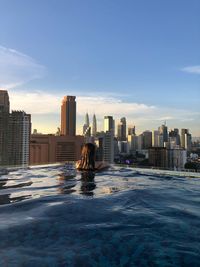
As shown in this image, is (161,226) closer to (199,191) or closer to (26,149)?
(199,191)

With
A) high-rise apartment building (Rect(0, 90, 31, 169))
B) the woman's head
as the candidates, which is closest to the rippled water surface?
the woman's head

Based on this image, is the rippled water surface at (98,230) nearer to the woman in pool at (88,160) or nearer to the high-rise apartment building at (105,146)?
the woman in pool at (88,160)

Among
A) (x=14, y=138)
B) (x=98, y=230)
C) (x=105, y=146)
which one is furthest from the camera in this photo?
(x=105, y=146)

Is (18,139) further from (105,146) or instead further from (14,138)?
(105,146)

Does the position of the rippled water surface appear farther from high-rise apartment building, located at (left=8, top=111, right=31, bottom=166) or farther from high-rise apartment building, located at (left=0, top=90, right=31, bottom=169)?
high-rise apartment building, located at (left=0, top=90, right=31, bottom=169)

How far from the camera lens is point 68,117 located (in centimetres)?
18850

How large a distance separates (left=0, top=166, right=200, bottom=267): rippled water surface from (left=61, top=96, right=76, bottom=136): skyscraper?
562 feet

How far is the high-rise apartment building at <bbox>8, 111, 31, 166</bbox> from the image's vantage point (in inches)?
3354

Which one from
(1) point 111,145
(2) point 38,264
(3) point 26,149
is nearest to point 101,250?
(2) point 38,264

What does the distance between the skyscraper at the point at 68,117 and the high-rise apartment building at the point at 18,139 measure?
98701 millimetres

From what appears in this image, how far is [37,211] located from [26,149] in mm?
76646

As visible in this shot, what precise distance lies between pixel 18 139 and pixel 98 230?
79.5m

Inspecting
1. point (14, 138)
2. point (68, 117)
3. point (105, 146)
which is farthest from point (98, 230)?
point (68, 117)

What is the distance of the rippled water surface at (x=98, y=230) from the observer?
323 inches
